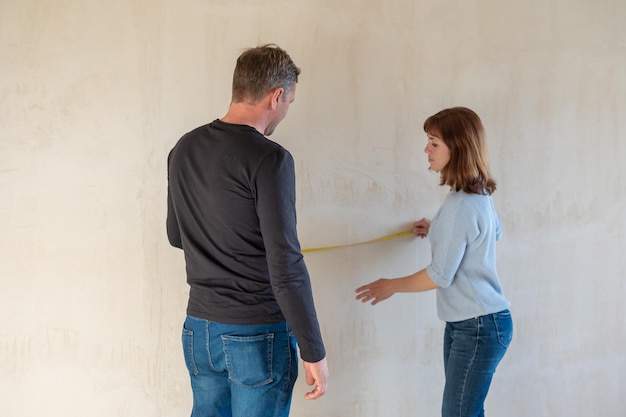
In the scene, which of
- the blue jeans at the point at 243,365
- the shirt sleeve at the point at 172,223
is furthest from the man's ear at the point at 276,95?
the blue jeans at the point at 243,365

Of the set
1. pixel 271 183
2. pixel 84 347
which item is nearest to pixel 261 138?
pixel 271 183

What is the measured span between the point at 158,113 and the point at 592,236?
6.51 feet

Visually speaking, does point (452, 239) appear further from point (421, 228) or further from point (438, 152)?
point (421, 228)

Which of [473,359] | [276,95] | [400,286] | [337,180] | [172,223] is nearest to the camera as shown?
[276,95]

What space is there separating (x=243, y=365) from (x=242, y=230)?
352 mm

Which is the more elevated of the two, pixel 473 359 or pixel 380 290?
pixel 380 290

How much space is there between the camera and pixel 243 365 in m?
1.60

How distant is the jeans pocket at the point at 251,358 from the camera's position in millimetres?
1591

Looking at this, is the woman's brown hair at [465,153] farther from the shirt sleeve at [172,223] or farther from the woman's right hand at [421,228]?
the shirt sleeve at [172,223]

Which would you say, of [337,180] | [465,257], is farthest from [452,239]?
[337,180]

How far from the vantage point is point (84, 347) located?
85.4 inches

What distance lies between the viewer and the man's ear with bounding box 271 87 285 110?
1.67 meters

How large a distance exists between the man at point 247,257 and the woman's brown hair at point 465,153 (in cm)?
64

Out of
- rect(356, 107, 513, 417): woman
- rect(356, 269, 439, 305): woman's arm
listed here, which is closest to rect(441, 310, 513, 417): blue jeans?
rect(356, 107, 513, 417): woman
